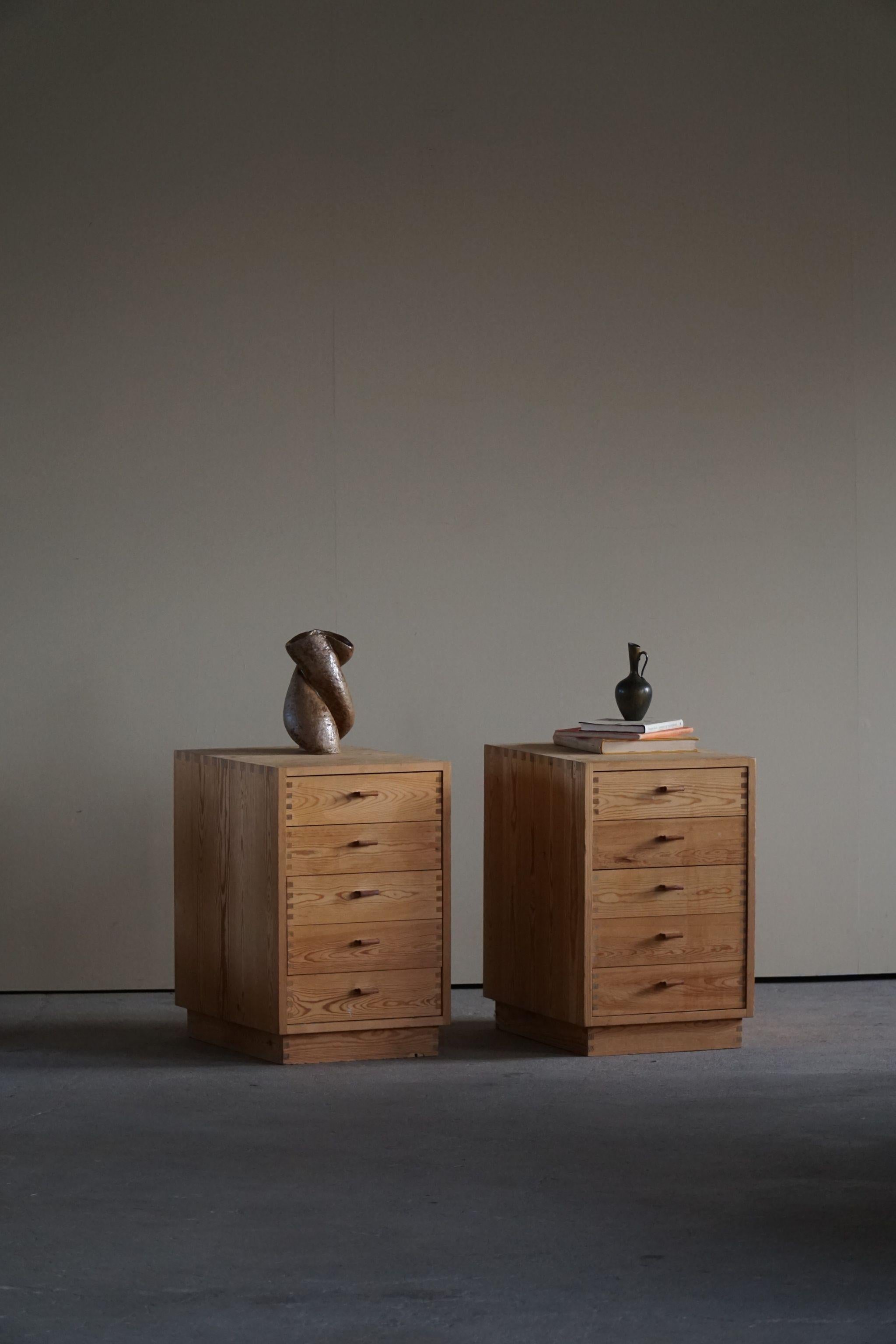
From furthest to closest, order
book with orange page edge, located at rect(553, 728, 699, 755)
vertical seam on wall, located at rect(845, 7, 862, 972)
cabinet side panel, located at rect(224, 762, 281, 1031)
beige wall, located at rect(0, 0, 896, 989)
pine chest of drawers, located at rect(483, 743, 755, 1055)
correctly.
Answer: vertical seam on wall, located at rect(845, 7, 862, 972), beige wall, located at rect(0, 0, 896, 989), book with orange page edge, located at rect(553, 728, 699, 755), pine chest of drawers, located at rect(483, 743, 755, 1055), cabinet side panel, located at rect(224, 762, 281, 1031)

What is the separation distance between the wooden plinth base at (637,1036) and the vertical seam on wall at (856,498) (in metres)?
1.00

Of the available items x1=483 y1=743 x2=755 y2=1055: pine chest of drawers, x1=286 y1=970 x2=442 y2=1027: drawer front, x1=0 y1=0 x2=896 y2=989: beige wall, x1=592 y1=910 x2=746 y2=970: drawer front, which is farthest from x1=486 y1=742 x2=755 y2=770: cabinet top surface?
x1=0 y1=0 x2=896 y2=989: beige wall

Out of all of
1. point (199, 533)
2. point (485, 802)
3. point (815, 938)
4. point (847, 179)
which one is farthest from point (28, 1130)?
point (847, 179)

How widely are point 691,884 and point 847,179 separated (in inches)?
82.8

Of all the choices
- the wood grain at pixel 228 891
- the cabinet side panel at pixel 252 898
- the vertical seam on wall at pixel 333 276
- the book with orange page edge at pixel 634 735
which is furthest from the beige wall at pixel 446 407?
the cabinet side panel at pixel 252 898

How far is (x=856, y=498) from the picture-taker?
15.6 ft

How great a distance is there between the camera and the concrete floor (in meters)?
2.28

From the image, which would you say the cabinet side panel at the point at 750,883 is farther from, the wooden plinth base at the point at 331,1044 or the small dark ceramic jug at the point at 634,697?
the wooden plinth base at the point at 331,1044

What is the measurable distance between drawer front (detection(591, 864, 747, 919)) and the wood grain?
0.71 m

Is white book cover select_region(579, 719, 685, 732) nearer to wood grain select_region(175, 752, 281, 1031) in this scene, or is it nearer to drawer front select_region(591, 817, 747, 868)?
drawer front select_region(591, 817, 747, 868)

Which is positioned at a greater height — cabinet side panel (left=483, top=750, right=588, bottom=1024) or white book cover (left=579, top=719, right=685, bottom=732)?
white book cover (left=579, top=719, right=685, bottom=732)

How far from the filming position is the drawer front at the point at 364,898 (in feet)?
12.0

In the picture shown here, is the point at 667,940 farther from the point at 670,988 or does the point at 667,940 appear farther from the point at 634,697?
the point at 634,697

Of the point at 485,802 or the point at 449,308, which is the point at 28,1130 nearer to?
the point at 485,802
